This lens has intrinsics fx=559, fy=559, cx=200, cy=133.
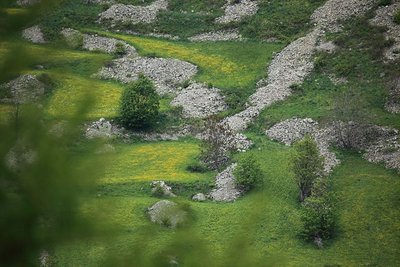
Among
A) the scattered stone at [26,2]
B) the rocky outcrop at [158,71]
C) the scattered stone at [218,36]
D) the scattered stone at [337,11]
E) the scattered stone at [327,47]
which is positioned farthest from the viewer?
the scattered stone at [218,36]

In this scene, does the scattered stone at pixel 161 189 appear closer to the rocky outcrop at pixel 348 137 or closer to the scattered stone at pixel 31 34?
the rocky outcrop at pixel 348 137

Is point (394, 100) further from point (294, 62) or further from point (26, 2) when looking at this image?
point (26, 2)

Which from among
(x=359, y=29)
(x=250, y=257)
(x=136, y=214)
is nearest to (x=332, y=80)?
(x=359, y=29)

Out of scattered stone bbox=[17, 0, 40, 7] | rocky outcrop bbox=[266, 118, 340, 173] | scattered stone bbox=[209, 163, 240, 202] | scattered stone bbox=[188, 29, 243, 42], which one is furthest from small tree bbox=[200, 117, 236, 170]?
scattered stone bbox=[17, 0, 40, 7]

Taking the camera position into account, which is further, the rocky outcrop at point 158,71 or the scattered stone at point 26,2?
the rocky outcrop at point 158,71

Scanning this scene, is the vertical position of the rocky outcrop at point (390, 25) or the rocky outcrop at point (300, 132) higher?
the rocky outcrop at point (390, 25)

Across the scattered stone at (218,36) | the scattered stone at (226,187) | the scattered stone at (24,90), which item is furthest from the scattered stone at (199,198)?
the scattered stone at (24,90)

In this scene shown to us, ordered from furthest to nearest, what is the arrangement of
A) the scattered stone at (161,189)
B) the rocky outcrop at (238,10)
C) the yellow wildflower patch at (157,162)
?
1. the rocky outcrop at (238,10)
2. the yellow wildflower patch at (157,162)
3. the scattered stone at (161,189)
